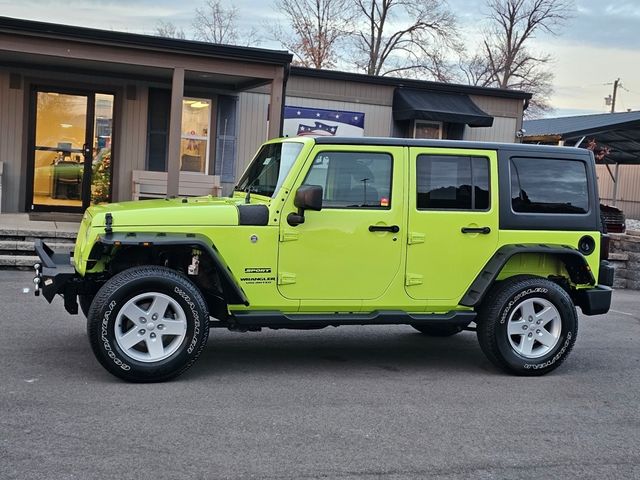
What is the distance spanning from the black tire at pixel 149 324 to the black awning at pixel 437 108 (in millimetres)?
10678

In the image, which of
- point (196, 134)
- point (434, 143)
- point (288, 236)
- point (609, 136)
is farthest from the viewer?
point (609, 136)

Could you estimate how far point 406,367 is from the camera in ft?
21.6

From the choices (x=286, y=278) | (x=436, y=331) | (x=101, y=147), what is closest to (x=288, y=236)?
(x=286, y=278)

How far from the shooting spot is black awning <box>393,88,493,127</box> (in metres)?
15.6

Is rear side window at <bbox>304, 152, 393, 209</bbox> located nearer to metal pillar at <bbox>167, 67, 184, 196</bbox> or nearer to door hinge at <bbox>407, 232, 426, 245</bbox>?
door hinge at <bbox>407, 232, 426, 245</bbox>

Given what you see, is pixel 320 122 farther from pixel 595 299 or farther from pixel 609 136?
pixel 595 299

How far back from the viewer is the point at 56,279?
565 cm

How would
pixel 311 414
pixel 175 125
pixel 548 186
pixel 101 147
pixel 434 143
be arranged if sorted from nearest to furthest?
pixel 311 414 < pixel 434 143 < pixel 548 186 < pixel 175 125 < pixel 101 147

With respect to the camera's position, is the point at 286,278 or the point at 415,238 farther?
the point at 415,238

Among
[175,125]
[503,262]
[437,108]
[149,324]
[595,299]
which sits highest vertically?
[437,108]

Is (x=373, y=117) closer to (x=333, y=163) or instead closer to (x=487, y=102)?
(x=487, y=102)

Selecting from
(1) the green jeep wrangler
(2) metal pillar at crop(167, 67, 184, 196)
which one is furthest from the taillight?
(2) metal pillar at crop(167, 67, 184, 196)

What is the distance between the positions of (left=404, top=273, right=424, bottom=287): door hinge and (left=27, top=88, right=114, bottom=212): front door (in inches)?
382

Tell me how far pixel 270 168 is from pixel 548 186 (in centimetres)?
242
